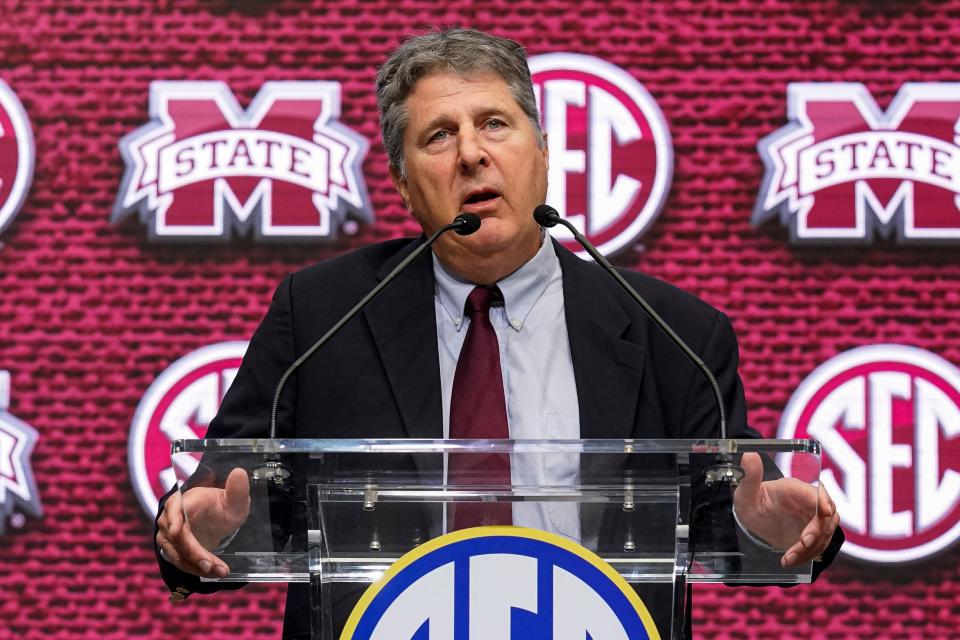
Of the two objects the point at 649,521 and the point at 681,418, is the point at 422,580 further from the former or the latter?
the point at 681,418

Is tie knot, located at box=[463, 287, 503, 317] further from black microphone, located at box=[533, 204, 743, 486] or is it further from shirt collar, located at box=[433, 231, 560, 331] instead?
black microphone, located at box=[533, 204, 743, 486]

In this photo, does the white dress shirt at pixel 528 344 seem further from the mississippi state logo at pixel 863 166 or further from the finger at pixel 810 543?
the mississippi state logo at pixel 863 166


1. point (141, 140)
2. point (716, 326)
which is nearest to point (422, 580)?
point (716, 326)

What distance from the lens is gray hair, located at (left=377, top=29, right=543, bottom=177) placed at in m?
1.86

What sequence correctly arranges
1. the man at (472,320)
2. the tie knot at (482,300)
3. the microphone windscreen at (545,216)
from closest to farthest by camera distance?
the microphone windscreen at (545,216) < the man at (472,320) < the tie knot at (482,300)

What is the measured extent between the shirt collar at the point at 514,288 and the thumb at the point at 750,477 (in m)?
0.56

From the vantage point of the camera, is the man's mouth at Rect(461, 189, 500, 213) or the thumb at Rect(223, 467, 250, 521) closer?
the thumb at Rect(223, 467, 250, 521)

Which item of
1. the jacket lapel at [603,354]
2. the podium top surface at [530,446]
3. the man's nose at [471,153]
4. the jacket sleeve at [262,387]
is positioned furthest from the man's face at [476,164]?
the podium top surface at [530,446]

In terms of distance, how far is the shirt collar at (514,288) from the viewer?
1.80 meters

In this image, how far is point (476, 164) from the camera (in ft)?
5.95

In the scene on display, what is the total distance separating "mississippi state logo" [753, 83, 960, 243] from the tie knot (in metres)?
1.16

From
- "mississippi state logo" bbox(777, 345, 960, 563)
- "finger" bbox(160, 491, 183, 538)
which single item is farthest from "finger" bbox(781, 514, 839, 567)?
"mississippi state logo" bbox(777, 345, 960, 563)

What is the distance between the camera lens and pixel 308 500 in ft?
4.20

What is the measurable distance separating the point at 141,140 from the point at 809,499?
1942mm
